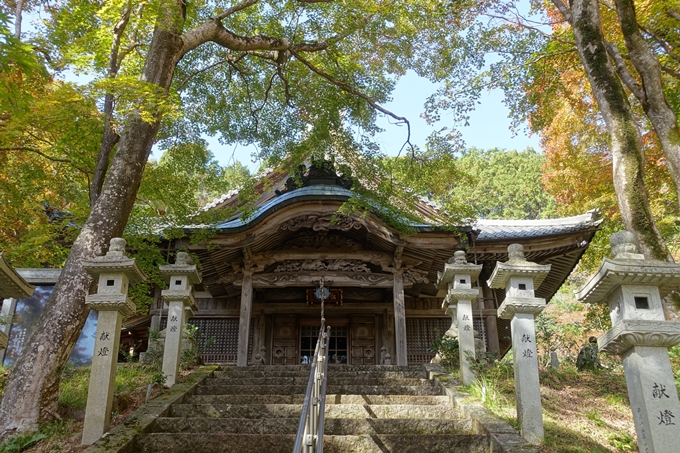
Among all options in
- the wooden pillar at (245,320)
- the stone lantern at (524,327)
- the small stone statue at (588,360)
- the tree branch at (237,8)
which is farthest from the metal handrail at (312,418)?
the tree branch at (237,8)

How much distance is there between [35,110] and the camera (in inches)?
305

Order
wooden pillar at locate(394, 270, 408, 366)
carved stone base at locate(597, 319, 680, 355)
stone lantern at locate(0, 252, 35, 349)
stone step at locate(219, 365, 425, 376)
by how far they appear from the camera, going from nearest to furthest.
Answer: carved stone base at locate(597, 319, 680, 355), stone lantern at locate(0, 252, 35, 349), stone step at locate(219, 365, 425, 376), wooden pillar at locate(394, 270, 408, 366)

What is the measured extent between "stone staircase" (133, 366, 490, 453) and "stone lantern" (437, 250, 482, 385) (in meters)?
0.64

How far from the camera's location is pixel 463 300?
8.38m

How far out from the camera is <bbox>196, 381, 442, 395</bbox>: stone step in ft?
24.7

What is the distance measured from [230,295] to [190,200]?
12.5ft

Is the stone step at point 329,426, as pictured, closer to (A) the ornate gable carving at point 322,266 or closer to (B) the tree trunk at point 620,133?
(B) the tree trunk at point 620,133

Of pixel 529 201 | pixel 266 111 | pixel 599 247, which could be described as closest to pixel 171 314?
pixel 266 111

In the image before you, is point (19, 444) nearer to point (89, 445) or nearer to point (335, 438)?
point (89, 445)

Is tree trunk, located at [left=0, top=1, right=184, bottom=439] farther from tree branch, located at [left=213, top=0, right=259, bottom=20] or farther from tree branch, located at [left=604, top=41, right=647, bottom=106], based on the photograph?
tree branch, located at [left=604, top=41, right=647, bottom=106]

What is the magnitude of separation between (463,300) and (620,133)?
3.36 metres

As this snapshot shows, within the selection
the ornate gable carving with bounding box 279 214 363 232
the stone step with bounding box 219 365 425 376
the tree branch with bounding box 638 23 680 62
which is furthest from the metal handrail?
the tree branch with bounding box 638 23 680 62

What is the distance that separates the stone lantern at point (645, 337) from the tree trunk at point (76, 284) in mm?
6071

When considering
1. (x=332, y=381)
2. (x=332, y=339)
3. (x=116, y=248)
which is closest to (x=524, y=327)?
(x=332, y=381)
